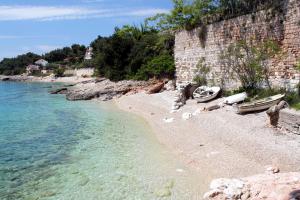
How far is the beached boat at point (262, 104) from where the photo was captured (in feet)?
43.2

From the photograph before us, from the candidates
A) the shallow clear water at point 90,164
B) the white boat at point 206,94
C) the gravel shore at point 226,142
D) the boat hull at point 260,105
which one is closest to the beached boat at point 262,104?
the boat hull at point 260,105

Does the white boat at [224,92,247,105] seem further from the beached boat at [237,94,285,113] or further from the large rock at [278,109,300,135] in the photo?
the large rock at [278,109,300,135]

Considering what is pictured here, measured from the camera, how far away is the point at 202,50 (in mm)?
20141

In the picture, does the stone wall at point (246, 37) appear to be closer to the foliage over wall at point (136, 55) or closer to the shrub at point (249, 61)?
the shrub at point (249, 61)

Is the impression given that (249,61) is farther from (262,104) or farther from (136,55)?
(136,55)

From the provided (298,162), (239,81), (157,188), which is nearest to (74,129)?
(239,81)

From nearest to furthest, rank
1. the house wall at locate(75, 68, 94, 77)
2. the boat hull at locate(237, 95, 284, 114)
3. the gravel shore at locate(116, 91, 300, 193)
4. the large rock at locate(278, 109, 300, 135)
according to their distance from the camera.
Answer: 1. the gravel shore at locate(116, 91, 300, 193)
2. the large rock at locate(278, 109, 300, 135)
3. the boat hull at locate(237, 95, 284, 114)
4. the house wall at locate(75, 68, 94, 77)

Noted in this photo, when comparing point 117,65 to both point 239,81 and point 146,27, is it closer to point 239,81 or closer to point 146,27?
point 146,27

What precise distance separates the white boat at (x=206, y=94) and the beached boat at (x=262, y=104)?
413 cm

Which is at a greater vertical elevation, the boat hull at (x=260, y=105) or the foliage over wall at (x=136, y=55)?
the foliage over wall at (x=136, y=55)

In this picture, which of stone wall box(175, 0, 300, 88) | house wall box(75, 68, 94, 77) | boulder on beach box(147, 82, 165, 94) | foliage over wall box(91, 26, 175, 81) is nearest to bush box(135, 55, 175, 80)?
foliage over wall box(91, 26, 175, 81)

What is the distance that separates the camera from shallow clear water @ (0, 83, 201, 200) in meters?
8.80

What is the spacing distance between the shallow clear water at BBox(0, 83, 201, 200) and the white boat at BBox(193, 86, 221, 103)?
9.81 feet

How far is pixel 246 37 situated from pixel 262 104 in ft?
13.1
